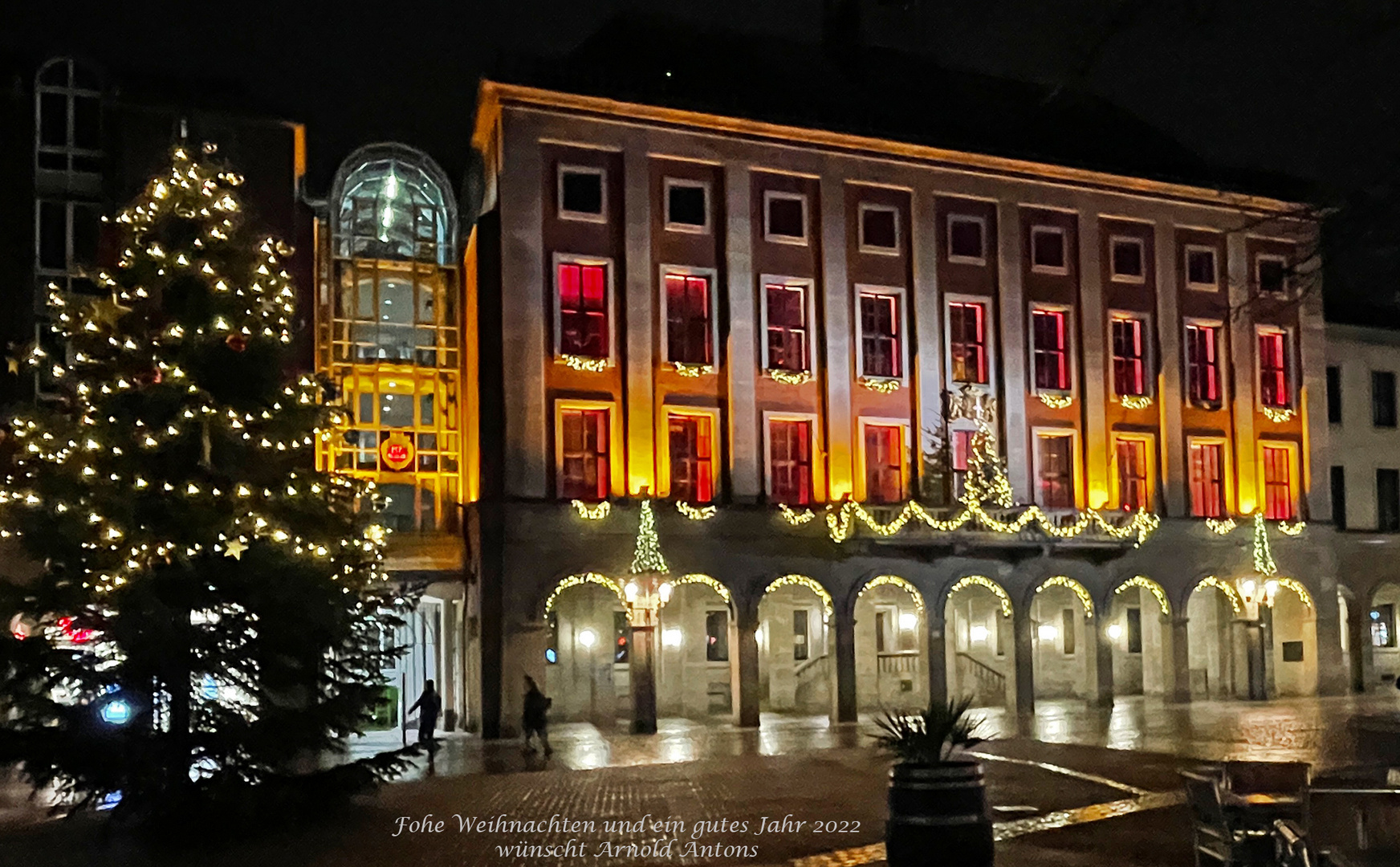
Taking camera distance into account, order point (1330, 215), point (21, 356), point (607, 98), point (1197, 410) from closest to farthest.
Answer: point (1330, 215) < point (21, 356) < point (607, 98) < point (1197, 410)

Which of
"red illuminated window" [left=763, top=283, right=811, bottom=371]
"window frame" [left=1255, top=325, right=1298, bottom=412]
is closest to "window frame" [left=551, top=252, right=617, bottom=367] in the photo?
"red illuminated window" [left=763, top=283, right=811, bottom=371]

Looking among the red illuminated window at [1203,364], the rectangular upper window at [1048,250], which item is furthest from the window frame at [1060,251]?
the red illuminated window at [1203,364]

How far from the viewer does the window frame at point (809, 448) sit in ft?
119

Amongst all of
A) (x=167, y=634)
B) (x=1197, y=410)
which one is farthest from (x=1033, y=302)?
(x=167, y=634)

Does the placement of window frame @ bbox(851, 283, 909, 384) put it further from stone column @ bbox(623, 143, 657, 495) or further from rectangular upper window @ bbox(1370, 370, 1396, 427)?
rectangular upper window @ bbox(1370, 370, 1396, 427)

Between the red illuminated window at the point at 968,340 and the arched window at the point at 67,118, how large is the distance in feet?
71.8

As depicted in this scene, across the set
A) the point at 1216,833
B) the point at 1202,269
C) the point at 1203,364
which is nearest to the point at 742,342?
the point at 1203,364

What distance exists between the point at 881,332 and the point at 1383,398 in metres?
19.7

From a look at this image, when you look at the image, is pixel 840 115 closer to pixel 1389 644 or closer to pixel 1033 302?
pixel 1033 302

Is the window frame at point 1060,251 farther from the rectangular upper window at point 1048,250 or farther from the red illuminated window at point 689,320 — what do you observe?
the red illuminated window at point 689,320

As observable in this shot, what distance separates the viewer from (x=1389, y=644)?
153 ft

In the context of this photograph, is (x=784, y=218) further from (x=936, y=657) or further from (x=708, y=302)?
(x=936, y=657)

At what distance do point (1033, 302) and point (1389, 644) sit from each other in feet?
57.7

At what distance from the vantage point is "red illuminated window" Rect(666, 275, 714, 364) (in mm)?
35844
